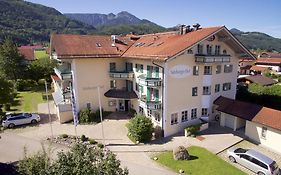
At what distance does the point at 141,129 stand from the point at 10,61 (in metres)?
43.3

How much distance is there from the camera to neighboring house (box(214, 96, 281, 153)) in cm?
2641

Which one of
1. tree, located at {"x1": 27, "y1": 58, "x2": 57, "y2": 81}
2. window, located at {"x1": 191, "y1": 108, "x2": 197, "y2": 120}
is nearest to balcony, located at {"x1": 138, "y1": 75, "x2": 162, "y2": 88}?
window, located at {"x1": 191, "y1": 108, "x2": 197, "y2": 120}

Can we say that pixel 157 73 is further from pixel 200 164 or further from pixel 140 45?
pixel 200 164

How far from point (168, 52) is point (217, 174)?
47.3ft

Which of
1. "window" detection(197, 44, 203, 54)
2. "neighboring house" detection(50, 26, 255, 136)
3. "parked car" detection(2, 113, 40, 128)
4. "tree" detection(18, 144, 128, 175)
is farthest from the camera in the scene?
"parked car" detection(2, 113, 40, 128)

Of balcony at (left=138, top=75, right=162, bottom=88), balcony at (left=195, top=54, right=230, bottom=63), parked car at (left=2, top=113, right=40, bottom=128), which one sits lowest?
parked car at (left=2, top=113, right=40, bottom=128)

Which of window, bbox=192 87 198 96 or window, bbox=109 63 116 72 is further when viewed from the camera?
window, bbox=109 63 116 72

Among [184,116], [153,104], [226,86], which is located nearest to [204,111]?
[184,116]

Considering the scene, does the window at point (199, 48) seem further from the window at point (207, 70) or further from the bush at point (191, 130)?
the bush at point (191, 130)

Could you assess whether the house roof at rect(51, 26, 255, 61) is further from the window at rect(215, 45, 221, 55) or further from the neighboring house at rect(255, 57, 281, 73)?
the neighboring house at rect(255, 57, 281, 73)

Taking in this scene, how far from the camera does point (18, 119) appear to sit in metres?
34.7

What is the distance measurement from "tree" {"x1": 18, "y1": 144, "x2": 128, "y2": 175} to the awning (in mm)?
23390

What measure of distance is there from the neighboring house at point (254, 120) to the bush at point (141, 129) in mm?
10412

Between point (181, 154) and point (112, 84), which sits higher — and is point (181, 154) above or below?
below
